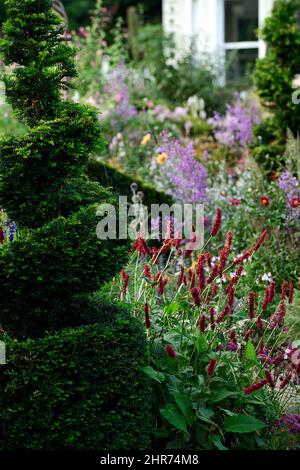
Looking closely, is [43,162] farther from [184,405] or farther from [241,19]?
[241,19]

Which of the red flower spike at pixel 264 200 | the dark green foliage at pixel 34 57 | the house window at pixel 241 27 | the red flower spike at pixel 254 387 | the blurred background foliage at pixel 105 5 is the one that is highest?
the blurred background foliage at pixel 105 5

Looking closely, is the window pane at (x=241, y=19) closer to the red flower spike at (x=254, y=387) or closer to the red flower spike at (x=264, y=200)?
the red flower spike at (x=264, y=200)

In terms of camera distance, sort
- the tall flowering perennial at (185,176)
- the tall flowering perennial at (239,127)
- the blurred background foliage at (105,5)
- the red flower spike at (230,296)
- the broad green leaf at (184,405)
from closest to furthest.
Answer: the broad green leaf at (184,405), the red flower spike at (230,296), the tall flowering perennial at (185,176), the tall flowering perennial at (239,127), the blurred background foliage at (105,5)

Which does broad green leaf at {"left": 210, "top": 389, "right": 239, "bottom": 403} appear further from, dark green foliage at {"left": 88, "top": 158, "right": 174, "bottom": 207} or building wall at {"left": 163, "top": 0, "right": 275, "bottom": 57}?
building wall at {"left": 163, "top": 0, "right": 275, "bottom": 57}

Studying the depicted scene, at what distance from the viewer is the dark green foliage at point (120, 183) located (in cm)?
554

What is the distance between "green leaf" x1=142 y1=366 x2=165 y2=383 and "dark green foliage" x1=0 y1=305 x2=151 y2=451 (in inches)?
1.3

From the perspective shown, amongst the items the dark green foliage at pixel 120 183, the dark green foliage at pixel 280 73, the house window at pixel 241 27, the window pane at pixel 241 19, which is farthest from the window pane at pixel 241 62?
the dark green foliage at pixel 120 183

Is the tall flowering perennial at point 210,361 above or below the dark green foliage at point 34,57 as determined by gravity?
below

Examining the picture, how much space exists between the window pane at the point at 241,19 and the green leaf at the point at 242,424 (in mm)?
9381

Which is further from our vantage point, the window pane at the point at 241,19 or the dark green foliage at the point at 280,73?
the window pane at the point at 241,19

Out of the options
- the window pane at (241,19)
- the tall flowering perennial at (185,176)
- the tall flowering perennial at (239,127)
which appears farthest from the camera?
the window pane at (241,19)
